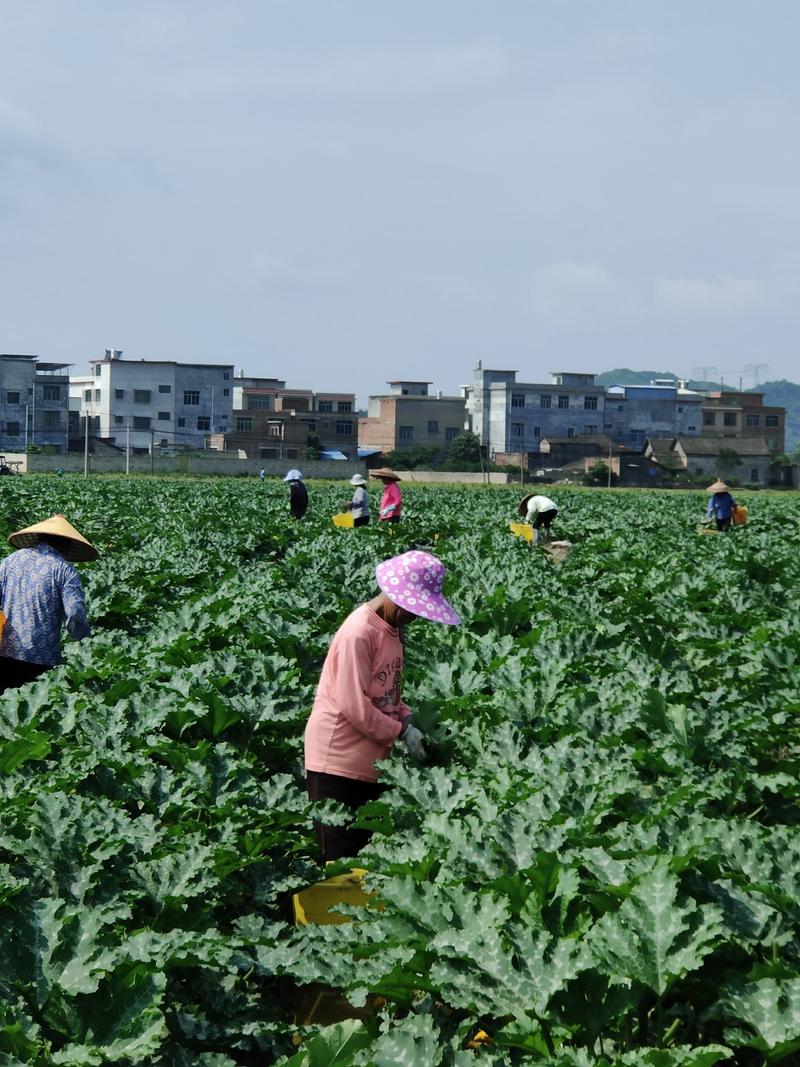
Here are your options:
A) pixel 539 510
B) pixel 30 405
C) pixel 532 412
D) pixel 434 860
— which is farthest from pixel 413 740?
pixel 532 412

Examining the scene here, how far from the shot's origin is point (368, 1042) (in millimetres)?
3484

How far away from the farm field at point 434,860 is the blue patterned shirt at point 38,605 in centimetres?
27

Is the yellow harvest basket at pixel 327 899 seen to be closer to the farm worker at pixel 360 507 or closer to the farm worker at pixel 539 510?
the farm worker at pixel 539 510

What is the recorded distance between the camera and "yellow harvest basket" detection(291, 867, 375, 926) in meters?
5.09

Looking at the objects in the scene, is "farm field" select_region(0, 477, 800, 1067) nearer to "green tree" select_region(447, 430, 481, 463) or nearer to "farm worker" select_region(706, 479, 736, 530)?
"farm worker" select_region(706, 479, 736, 530)

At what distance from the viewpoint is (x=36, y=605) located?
26.0 ft

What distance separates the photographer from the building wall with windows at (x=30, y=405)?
81125 mm

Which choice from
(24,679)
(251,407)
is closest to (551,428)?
(251,407)

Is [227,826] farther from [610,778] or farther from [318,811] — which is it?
[610,778]

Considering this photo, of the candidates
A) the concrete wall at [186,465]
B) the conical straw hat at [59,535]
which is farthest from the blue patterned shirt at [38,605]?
the concrete wall at [186,465]

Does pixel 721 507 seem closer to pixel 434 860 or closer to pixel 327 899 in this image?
pixel 327 899

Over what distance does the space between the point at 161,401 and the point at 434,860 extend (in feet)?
279

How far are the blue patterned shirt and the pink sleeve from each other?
2699mm

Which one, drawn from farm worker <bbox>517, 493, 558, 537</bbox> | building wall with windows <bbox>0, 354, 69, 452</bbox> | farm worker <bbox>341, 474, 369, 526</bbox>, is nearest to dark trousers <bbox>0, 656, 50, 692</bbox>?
farm worker <bbox>517, 493, 558, 537</bbox>
